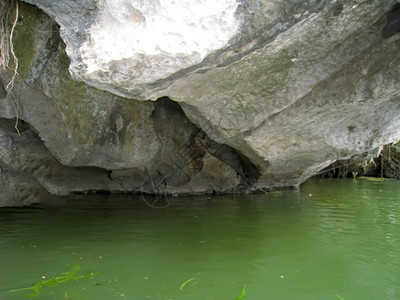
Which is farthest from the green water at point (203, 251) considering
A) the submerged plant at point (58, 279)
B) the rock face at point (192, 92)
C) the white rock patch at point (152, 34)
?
the white rock patch at point (152, 34)

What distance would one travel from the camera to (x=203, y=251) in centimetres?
392

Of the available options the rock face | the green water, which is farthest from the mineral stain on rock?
the green water

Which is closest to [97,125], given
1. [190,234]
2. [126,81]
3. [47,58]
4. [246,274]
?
[47,58]

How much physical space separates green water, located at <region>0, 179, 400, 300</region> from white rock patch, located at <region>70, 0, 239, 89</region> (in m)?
1.90

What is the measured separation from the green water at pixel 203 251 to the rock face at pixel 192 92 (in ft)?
3.66

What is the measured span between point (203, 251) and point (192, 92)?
187 centimetres

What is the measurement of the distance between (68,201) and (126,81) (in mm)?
4918

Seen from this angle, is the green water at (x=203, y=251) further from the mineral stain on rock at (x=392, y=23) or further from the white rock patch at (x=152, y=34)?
the mineral stain on rock at (x=392, y=23)

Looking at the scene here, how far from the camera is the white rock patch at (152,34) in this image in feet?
8.04

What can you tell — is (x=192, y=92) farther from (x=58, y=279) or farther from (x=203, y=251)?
(x=58, y=279)

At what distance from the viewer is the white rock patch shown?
245 cm

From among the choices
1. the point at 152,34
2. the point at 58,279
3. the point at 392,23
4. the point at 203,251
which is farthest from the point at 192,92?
the point at 58,279

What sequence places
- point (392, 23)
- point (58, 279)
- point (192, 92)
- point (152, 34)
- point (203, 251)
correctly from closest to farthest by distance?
1. point (152, 34)
2. point (58, 279)
3. point (392, 23)
4. point (203, 251)
5. point (192, 92)

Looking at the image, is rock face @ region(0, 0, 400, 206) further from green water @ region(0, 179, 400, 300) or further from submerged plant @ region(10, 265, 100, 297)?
submerged plant @ region(10, 265, 100, 297)
